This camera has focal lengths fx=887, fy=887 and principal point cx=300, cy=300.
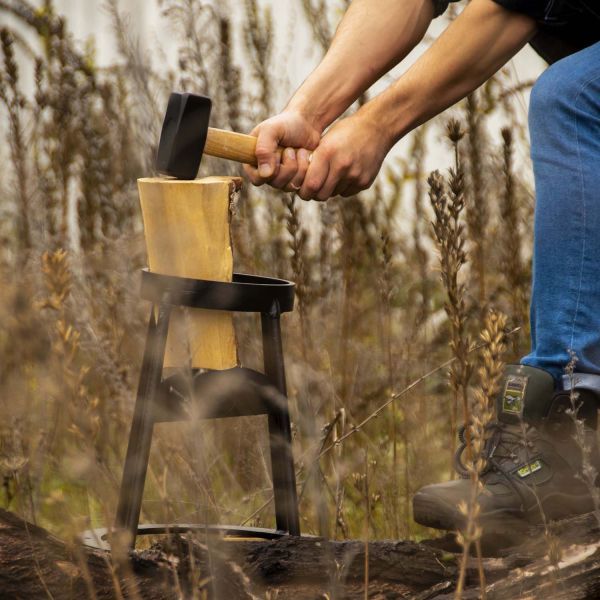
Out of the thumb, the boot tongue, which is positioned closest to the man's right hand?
the thumb

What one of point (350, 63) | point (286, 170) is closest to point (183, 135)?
point (286, 170)

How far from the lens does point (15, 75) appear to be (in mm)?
2590

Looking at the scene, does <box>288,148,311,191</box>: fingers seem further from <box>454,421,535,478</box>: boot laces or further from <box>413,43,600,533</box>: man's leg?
<box>454,421,535,478</box>: boot laces

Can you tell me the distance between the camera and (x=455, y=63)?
5.58ft

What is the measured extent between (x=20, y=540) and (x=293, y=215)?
2.97 ft

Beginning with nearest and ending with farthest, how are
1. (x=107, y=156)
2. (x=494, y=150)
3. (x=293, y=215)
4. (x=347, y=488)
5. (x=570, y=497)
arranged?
(x=570, y=497), (x=293, y=215), (x=347, y=488), (x=494, y=150), (x=107, y=156)

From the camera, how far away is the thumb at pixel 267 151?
64.4 inches

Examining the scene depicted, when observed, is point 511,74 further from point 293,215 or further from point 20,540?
point 20,540

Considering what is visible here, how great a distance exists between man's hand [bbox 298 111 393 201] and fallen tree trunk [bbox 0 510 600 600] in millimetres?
662

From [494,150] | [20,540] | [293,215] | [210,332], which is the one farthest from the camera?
[494,150]

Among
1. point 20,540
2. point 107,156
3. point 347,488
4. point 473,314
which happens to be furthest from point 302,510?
point 107,156

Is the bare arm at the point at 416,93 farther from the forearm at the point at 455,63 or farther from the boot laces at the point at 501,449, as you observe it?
the boot laces at the point at 501,449

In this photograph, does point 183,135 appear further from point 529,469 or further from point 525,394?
point 529,469

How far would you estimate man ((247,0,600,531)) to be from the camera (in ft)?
5.26
